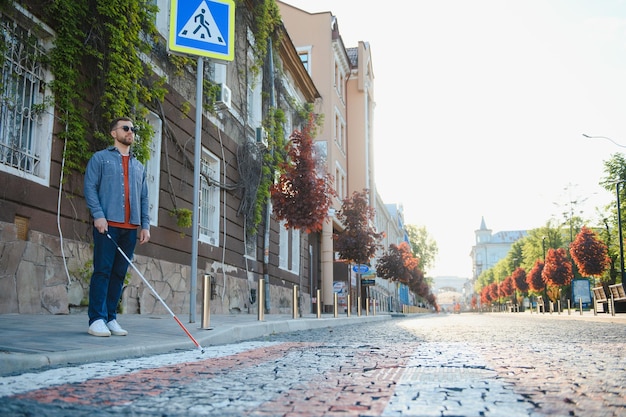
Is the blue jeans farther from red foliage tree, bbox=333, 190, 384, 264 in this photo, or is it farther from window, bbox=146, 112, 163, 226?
red foliage tree, bbox=333, 190, 384, 264

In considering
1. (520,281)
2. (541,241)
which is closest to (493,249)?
(520,281)

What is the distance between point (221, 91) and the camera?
44.9 ft

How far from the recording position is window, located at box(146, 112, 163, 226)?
36.0 feet

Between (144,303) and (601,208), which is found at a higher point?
(601,208)

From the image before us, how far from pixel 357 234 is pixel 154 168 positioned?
13.5m

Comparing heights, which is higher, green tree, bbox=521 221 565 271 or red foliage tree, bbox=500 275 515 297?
green tree, bbox=521 221 565 271

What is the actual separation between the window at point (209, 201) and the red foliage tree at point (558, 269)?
1427 inches

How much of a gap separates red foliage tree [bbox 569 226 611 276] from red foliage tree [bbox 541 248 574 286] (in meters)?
9.66

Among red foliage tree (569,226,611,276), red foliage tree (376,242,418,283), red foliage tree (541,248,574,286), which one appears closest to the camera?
red foliage tree (569,226,611,276)

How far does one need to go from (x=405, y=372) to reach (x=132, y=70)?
7.68 meters

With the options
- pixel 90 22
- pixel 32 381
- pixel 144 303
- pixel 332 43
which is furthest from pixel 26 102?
pixel 332 43

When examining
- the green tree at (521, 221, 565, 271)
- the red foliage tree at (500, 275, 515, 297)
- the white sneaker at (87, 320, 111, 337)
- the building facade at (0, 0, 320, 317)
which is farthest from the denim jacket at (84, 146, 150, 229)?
the red foliage tree at (500, 275, 515, 297)

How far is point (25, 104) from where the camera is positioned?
788cm

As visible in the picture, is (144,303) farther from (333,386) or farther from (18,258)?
(333,386)
